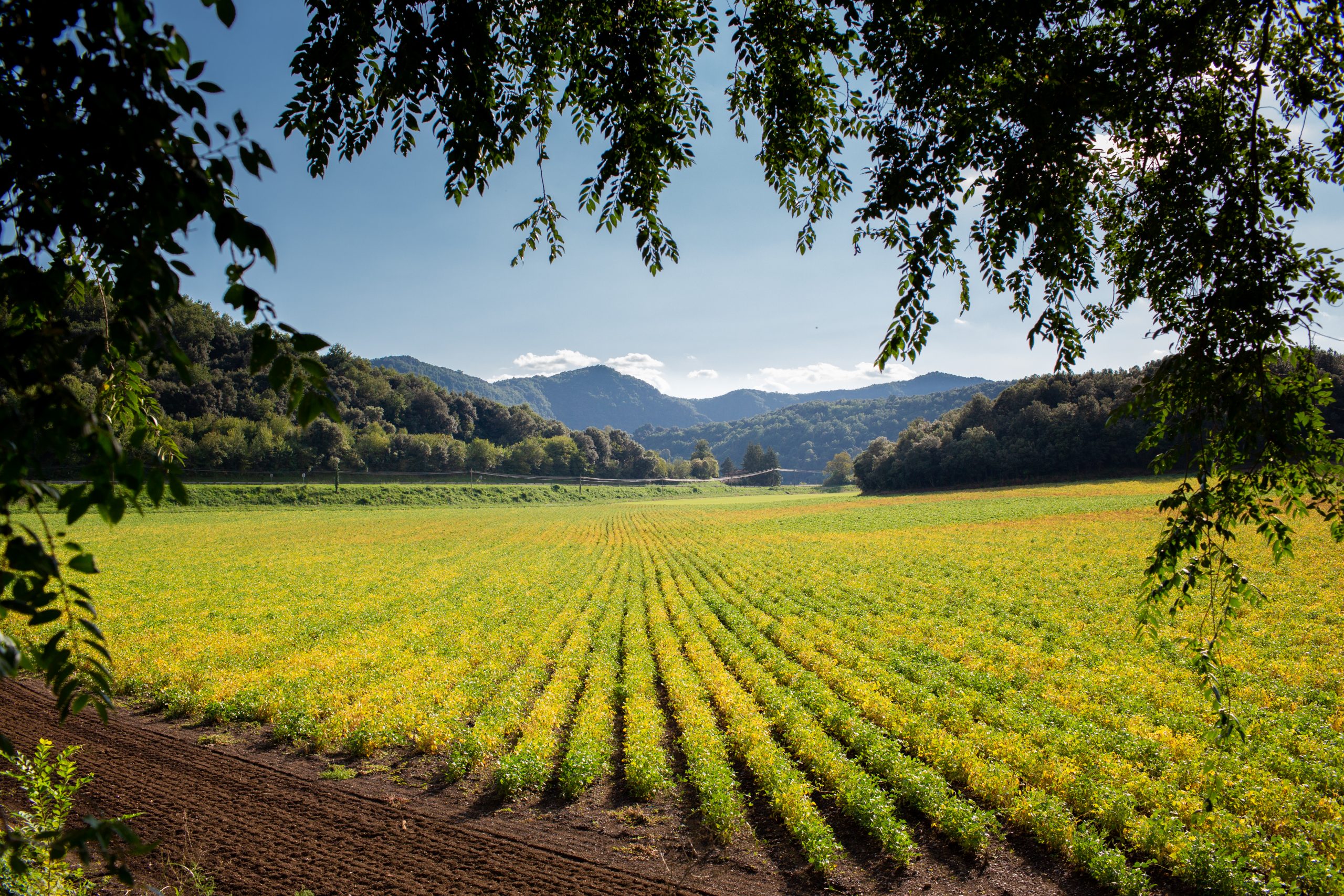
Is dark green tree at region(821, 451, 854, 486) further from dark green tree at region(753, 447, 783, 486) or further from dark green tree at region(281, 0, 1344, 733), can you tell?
dark green tree at region(281, 0, 1344, 733)

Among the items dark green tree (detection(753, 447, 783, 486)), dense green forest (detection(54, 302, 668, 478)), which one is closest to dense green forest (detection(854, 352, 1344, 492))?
dense green forest (detection(54, 302, 668, 478))

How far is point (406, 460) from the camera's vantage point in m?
102

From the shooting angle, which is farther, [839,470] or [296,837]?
[839,470]

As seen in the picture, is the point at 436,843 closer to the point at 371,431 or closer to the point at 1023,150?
the point at 1023,150

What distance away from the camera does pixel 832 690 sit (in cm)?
1075

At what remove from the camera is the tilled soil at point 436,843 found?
5844 millimetres

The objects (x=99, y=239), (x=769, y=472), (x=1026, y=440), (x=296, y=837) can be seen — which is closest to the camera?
(x=99, y=239)

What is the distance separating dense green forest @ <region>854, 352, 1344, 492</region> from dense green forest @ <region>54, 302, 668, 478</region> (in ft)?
215

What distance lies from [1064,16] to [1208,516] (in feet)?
9.88

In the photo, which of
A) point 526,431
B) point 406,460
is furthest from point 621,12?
point 526,431

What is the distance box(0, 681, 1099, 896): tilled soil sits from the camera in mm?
5844

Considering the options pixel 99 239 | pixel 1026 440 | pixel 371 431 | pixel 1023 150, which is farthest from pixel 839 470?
pixel 99 239

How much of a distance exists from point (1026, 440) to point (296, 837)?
8518 centimetres

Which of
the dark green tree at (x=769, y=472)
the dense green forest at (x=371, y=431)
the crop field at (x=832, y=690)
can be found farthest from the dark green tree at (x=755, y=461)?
the crop field at (x=832, y=690)
